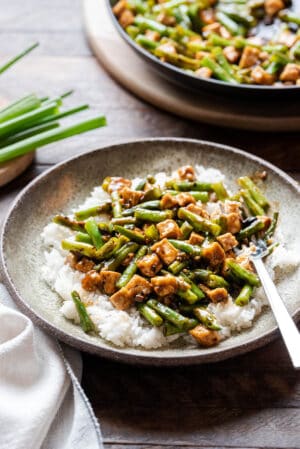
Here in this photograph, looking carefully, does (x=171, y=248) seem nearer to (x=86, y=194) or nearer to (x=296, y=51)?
(x=86, y=194)

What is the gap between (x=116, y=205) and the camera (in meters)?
3.03

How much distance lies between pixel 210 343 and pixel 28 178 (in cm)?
145

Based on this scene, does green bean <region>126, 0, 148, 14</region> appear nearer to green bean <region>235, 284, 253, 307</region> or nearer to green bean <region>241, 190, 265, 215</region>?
green bean <region>241, 190, 265, 215</region>

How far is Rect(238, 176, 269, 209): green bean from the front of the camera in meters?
3.14

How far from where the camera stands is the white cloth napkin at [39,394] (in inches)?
93.7

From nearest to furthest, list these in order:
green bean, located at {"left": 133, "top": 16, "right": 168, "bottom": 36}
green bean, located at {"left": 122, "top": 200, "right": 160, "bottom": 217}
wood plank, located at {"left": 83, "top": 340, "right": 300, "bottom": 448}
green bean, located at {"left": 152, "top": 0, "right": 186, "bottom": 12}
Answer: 1. wood plank, located at {"left": 83, "top": 340, "right": 300, "bottom": 448}
2. green bean, located at {"left": 122, "top": 200, "right": 160, "bottom": 217}
3. green bean, located at {"left": 133, "top": 16, "right": 168, "bottom": 36}
4. green bean, located at {"left": 152, "top": 0, "right": 186, "bottom": 12}

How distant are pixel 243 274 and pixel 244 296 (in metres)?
0.09

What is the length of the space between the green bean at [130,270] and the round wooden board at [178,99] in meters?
1.19

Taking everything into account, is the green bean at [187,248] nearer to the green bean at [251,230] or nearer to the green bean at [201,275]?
the green bean at [201,275]

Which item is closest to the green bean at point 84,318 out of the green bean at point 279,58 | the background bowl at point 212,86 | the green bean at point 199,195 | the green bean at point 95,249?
the green bean at point 95,249

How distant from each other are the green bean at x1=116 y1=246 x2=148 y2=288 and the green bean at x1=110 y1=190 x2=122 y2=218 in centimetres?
23

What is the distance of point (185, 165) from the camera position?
338 centimetres

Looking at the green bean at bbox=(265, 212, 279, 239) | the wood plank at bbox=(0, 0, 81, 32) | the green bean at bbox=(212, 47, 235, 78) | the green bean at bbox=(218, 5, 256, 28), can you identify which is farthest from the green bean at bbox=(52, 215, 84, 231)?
the wood plank at bbox=(0, 0, 81, 32)

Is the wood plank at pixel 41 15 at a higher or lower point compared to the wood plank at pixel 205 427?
higher
